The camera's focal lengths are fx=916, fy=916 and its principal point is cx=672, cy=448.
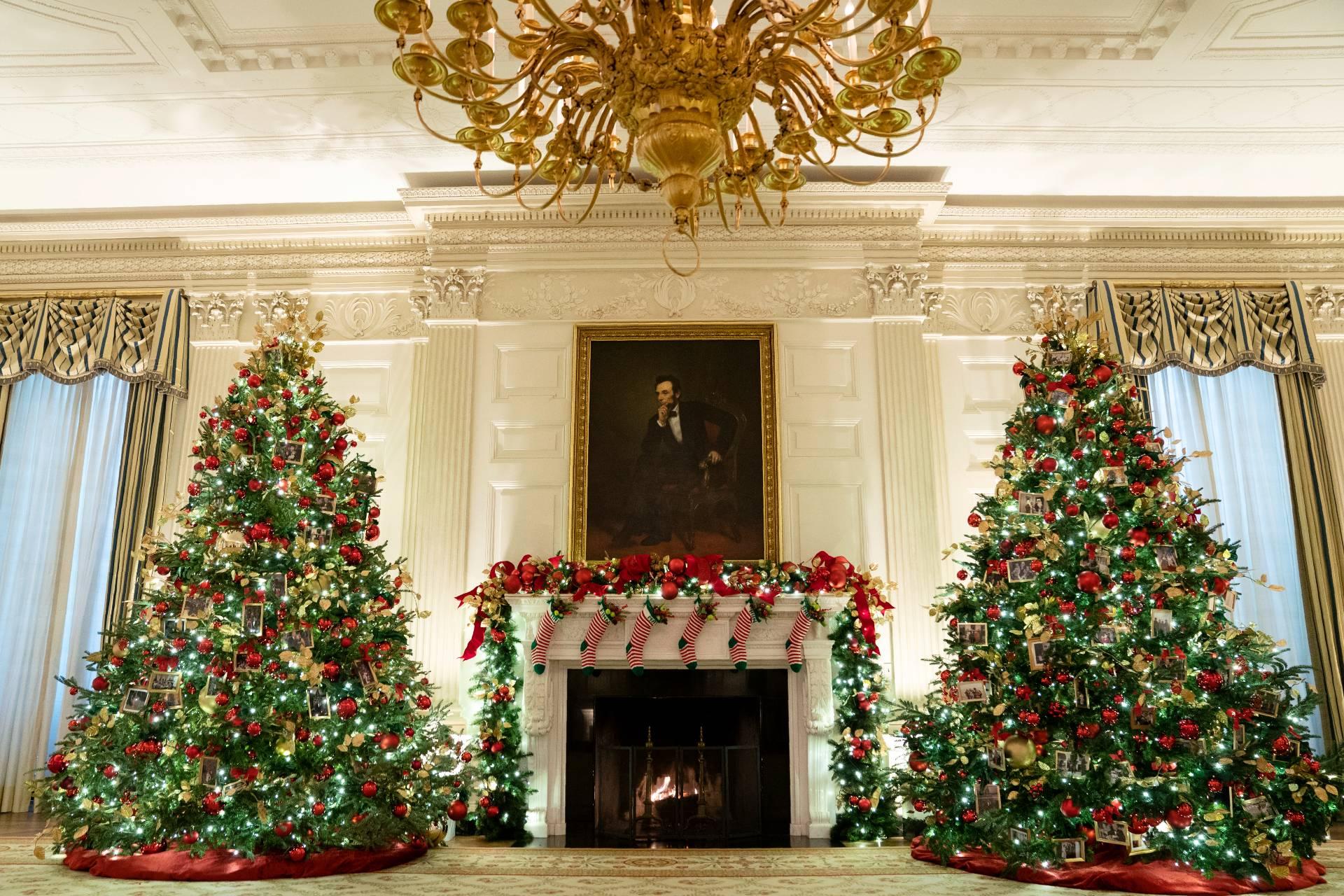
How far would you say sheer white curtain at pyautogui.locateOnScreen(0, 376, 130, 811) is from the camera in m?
6.80

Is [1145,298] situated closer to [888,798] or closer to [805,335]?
[805,335]

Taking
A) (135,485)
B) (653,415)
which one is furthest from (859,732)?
(135,485)

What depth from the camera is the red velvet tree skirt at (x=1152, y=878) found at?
4016mm

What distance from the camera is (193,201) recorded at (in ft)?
24.4

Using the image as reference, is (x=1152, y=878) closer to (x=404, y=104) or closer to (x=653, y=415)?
(x=653, y=415)

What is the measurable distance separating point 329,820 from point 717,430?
362 cm

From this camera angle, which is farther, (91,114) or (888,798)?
(91,114)

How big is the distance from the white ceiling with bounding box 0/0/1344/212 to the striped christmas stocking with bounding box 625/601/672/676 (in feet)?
12.0

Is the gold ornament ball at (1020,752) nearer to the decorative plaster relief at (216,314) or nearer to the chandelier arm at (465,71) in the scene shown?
the chandelier arm at (465,71)

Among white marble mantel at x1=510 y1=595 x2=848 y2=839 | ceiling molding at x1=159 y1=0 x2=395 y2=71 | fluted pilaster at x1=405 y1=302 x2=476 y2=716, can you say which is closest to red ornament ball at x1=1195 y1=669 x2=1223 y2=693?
white marble mantel at x1=510 y1=595 x2=848 y2=839

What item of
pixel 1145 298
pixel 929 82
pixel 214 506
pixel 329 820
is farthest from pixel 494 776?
pixel 1145 298

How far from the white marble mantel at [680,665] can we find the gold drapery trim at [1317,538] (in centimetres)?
349

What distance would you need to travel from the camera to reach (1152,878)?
13.3 ft

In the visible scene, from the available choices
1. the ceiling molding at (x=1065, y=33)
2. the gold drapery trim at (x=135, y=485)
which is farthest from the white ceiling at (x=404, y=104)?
the gold drapery trim at (x=135, y=485)
